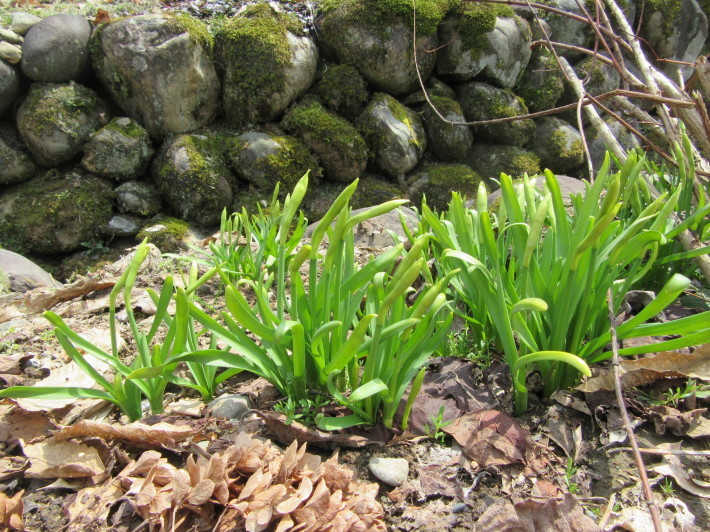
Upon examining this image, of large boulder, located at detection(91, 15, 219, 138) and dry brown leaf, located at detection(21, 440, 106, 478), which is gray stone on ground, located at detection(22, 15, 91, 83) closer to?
large boulder, located at detection(91, 15, 219, 138)

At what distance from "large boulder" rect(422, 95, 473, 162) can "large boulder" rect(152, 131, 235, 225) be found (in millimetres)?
2383

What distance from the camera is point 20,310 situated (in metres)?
2.36

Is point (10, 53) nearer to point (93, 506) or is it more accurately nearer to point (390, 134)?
point (390, 134)

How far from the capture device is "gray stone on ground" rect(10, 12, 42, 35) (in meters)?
4.45

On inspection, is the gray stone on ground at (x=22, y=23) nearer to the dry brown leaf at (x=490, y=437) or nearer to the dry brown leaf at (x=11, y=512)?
the dry brown leaf at (x=11, y=512)

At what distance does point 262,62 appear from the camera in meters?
4.54

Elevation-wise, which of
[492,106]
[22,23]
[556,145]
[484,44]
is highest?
[484,44]

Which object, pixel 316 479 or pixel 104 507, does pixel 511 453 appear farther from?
pixel 104 507

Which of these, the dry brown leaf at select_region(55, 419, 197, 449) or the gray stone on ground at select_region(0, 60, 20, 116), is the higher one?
the gray stone on ground at select_region(0, 60, 20, 116)

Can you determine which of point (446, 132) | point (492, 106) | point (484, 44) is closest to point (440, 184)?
point (446, 132)

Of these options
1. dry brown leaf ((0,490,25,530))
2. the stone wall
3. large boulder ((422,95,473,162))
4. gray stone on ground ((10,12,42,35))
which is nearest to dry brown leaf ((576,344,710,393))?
dry brown leaf ((0,490,25,530))

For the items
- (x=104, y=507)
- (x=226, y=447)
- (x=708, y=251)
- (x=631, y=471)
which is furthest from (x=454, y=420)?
(x=708, y=251)

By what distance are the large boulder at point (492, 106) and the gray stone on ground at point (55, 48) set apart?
4110 millimetres

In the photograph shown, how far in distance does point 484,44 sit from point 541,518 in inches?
211
